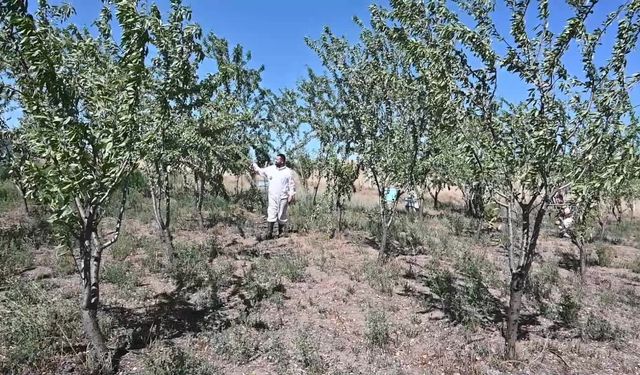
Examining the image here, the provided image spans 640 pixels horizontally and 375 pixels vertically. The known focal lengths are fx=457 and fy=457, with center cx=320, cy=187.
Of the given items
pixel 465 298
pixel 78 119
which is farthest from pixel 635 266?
pixel 78 119

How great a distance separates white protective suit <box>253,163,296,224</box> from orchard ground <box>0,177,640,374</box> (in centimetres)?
76

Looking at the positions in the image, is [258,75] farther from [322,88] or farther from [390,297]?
[390,297]

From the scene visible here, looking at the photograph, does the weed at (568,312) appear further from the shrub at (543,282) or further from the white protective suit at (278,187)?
the white protective suit at (278,187)

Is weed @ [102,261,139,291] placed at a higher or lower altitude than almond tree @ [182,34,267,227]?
lower

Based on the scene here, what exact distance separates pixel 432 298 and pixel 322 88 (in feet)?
19.5

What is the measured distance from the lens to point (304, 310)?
602 centimetres

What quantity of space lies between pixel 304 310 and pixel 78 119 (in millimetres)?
3540

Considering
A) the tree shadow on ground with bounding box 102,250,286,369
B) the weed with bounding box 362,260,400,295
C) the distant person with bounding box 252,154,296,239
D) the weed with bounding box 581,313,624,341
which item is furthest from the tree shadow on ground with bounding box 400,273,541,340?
the distant person with bounding box 252,154,296,239

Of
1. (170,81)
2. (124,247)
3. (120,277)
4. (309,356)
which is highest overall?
(170,81)

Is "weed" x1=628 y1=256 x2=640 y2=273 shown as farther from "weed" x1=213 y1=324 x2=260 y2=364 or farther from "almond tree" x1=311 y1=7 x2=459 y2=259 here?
A: "weed" x1=213 y1=324 x2=260 y2=364

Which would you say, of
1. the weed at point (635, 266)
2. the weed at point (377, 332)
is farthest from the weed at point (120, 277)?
the weed at point (635, 266)

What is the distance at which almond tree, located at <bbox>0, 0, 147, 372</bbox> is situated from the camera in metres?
3.47

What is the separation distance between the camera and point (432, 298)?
6.73 meters

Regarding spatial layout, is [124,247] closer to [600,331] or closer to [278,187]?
[278,187]
